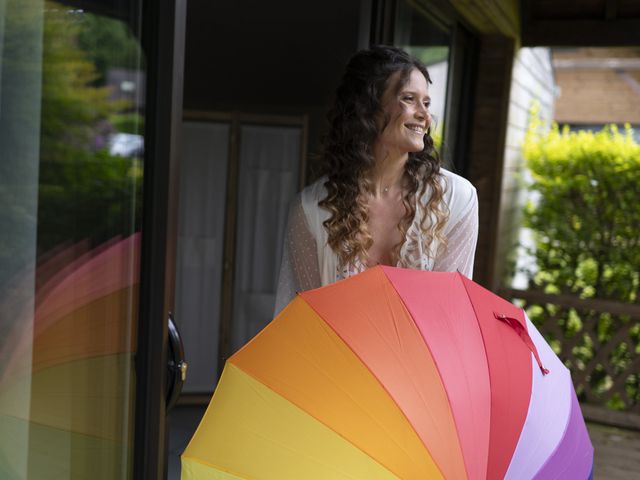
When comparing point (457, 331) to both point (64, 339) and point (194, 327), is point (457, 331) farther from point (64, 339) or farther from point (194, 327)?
point (194, 327)

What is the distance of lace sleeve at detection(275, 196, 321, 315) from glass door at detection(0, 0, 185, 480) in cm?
44

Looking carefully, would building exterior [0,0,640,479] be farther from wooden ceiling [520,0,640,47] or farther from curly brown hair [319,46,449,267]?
wooden ceiling [520,0,640,47]

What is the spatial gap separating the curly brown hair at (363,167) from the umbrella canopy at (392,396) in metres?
0.35

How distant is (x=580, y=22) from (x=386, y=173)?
367 cm

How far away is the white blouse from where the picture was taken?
1.89 meters

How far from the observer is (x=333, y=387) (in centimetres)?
134

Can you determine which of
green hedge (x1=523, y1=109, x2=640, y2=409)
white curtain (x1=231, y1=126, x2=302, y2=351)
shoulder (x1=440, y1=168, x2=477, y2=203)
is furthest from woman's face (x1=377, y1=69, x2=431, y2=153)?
green hedge (x1=523, y1=109, x2=640, y2=409)

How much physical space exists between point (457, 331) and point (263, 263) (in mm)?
4060

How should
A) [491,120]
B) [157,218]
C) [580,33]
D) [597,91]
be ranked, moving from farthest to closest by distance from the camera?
1. [597,91]
2. [491,120]
3. [580,33]
4. [157,218]

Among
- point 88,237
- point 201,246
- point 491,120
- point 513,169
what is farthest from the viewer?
point 513,169

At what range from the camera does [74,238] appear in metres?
1.38

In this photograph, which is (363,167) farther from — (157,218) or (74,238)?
(74,238)

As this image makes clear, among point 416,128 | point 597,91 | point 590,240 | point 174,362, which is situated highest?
point 597,91

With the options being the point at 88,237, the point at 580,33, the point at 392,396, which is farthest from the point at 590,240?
the point at 88,237
